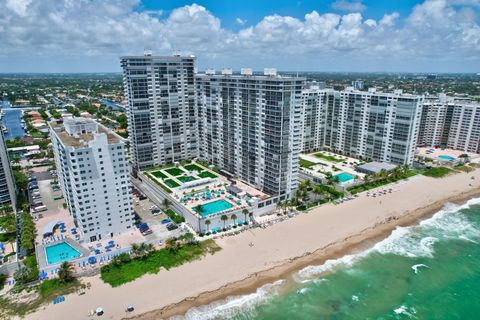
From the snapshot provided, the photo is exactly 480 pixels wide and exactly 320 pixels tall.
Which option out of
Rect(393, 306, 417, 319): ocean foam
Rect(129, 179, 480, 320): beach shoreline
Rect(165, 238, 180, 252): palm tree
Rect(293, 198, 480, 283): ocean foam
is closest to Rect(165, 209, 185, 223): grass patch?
Rect(165, 238, 180, 252): palm tree

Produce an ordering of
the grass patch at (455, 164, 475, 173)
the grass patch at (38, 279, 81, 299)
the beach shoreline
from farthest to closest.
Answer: the grass patch at (455, 164, 475, 173), the grass patch at (38, 279, 81, 299), the beach shoreline

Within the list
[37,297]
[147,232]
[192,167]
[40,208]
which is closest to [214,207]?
[147,232]

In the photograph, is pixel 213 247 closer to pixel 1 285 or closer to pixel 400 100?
pixel 1 285

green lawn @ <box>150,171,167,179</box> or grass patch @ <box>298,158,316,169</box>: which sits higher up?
green lawn @ <box>150,171,167,179</box>

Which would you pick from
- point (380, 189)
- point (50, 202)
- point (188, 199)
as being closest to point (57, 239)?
point (50, 202)

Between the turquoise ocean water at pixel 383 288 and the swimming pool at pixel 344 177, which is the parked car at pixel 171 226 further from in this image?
the swimming pool at pixel 344 177

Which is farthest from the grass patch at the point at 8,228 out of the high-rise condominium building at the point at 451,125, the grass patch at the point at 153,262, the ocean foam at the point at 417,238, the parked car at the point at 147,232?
the high-rise condominium building at the point at 451,125

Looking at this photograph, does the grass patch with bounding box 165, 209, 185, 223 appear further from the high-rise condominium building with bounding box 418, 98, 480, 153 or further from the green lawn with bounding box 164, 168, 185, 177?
the high-rise condominium building with bounding box 418, 98, 480, 153
